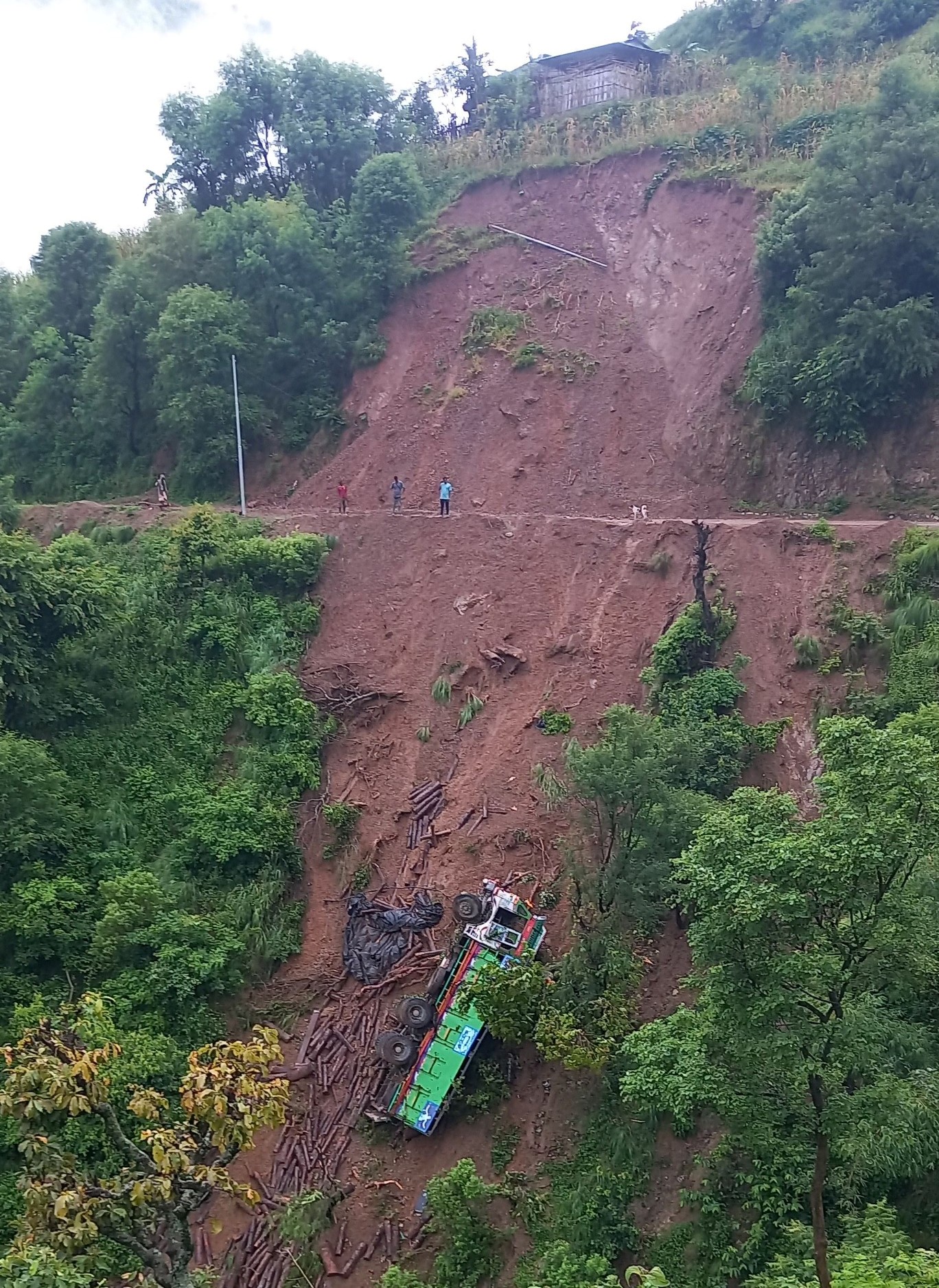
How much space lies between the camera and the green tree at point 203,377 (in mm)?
23031

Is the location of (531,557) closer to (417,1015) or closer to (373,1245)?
(417,1015)

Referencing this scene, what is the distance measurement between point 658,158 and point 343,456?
11.6 meters

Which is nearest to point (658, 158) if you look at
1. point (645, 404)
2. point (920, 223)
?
point (645, 404)

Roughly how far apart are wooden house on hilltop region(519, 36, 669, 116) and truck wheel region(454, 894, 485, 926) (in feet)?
84.8

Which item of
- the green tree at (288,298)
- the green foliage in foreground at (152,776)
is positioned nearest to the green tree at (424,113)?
the green tree at (288,298)

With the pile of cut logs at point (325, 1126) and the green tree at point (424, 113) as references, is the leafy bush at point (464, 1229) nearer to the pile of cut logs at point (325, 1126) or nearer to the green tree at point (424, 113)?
the pile of cut logs at point (325, 1126)

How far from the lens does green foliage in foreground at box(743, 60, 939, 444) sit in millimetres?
16453

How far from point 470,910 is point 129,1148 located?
23.0ft

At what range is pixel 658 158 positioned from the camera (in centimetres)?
2497

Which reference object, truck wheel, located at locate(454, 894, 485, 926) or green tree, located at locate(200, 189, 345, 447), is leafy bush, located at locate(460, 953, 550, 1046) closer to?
truck wheel, located at locate(454, 894, 485, 926)

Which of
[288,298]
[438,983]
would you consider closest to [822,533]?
[438,983]

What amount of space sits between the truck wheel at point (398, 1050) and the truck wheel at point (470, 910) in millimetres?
1579

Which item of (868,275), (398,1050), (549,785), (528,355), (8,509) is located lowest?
(398,1050)

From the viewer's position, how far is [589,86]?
2905cm
